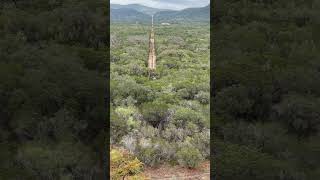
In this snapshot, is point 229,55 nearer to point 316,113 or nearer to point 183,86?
point 183,86

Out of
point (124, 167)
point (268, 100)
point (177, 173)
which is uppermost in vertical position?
point (268, 100)

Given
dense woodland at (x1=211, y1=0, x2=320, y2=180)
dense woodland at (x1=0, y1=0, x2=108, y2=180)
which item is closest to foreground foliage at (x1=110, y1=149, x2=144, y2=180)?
dense woodland at (x1=0, y1=0, x2=108, y2=180)

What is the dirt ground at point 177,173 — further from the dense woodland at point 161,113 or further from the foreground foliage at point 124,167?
the foreground foliage at point 124,167

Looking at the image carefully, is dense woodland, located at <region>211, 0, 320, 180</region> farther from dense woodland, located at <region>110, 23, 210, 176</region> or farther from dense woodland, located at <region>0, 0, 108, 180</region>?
dense woodland, located at <region>0, 0, 108, 180</region>

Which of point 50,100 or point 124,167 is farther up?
point 50,100

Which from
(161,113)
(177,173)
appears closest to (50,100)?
(161,113)

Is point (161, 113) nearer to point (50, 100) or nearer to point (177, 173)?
point (177, 173)
